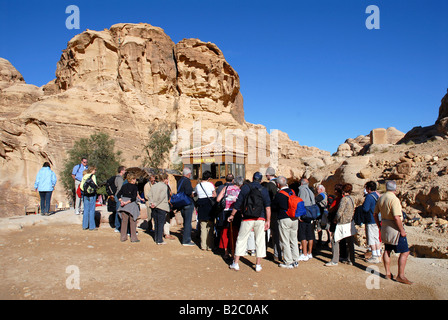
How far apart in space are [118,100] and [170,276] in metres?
28.9

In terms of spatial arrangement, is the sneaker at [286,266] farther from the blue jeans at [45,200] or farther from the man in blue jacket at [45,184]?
the blue jeans at [45,200]

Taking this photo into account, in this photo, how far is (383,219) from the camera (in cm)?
461

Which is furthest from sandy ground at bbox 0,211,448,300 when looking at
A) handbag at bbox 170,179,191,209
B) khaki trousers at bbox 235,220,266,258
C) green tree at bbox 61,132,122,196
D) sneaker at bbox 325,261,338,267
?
green tree at bbox 61,132,122,196

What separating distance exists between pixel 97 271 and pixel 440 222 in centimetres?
956

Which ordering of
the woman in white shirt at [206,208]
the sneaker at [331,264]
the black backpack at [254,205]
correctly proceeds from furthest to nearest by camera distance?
1. the woman in white shirt at [206,208]
2. the sneaker at [331,264]
3. the black backpack at [254,205]

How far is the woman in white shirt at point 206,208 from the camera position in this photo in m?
6.16

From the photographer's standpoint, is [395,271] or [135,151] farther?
[135,151]

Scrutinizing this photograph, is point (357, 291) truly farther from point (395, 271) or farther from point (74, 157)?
point (74, 157)

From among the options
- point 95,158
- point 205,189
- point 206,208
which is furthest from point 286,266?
point 95,158

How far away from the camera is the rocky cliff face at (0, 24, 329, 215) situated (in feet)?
83.8

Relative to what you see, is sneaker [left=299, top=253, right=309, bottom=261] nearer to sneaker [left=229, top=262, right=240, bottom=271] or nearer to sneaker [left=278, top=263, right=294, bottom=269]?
sneaker [left=278, top=263, right=294, bottom=269]

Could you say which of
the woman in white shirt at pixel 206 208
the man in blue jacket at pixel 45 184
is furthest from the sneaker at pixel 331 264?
the man in blue jacket at pixel 45 184

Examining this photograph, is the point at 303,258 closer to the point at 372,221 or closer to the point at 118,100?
the point at 372,221
